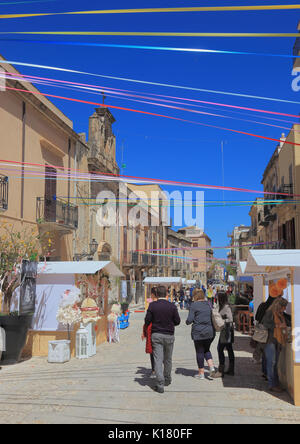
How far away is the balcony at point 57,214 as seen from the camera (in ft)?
48.5

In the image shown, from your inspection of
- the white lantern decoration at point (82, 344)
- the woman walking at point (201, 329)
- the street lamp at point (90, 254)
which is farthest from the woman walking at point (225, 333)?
the street lamp at point (90, 254)

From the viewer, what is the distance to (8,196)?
1277cm

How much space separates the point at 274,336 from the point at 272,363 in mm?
382

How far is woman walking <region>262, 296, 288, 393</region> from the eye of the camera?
5.83 m

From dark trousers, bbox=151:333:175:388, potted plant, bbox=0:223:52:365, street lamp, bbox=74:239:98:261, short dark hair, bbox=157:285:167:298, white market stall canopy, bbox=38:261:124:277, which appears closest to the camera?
dark trousers, bbox=151:333:175:388

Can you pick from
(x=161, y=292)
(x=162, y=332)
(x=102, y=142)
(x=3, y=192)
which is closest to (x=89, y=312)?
(x=161, y=292)

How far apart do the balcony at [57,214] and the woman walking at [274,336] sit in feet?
33.3

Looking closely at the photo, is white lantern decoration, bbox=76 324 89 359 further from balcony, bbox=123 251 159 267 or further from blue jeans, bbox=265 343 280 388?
balcony, bbox=123 251 159 267

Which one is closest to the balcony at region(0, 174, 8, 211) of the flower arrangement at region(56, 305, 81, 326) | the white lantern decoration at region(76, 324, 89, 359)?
the flower arrangement at region(56, 305, 81, 326)

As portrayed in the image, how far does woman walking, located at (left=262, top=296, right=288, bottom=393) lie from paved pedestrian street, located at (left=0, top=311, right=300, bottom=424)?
0.26 metres

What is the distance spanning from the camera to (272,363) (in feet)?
19.4

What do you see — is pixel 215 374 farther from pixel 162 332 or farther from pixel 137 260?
pixel 137 260

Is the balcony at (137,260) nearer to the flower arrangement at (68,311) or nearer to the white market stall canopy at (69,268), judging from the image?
the white market stall canopy at (69,268)
